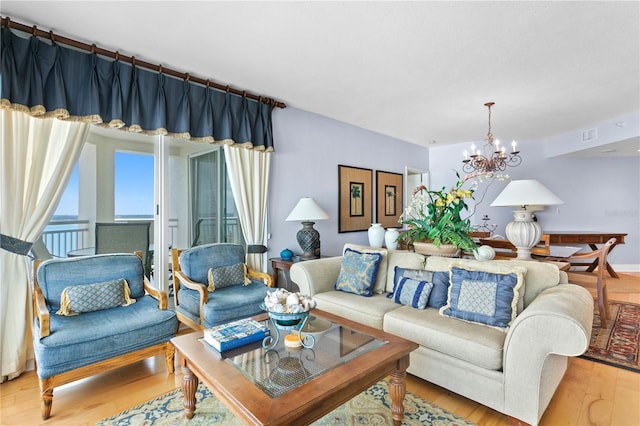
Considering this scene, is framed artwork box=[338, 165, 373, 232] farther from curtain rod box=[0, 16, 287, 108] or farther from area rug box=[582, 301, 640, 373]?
area rug box=[582, 301, 640, 373]

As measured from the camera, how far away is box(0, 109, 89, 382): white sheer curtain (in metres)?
2.28

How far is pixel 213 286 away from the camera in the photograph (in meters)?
3.00

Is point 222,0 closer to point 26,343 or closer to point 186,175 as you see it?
point 186,175

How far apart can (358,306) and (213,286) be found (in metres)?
1.40

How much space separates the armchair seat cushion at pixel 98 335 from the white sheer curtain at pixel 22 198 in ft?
1.12

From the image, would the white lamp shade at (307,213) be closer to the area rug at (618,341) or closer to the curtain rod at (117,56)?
the curtain rod at (117,56)

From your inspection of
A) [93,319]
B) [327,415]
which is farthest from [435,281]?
[93,319]

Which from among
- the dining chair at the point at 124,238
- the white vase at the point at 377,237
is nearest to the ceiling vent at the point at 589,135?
the white vase at the point at 377,237

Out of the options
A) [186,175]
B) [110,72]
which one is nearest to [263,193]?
[186,175]

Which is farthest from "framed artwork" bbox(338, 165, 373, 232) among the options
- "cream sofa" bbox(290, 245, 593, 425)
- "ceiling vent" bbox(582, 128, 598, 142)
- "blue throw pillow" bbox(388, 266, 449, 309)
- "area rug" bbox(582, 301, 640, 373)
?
"ceiling vent" bbox(582, 128, 598, 142)

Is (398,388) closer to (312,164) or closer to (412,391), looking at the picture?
(412,391)

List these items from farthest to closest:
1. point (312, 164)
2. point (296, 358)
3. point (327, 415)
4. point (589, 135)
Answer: point (589, 135), point (312, 164), point (327, 415), point (296, 358)

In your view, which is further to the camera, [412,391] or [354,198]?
[354,198]

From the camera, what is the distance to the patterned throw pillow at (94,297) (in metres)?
2.30
